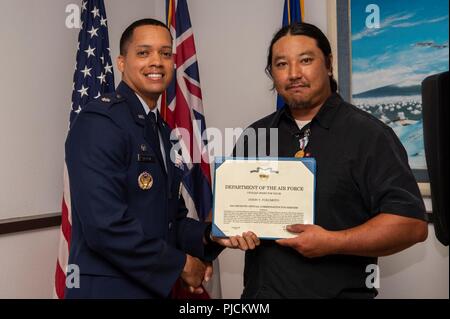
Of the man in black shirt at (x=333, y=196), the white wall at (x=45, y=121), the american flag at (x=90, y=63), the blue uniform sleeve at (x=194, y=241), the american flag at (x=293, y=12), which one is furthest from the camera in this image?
the american flag at (x=293, y=12)

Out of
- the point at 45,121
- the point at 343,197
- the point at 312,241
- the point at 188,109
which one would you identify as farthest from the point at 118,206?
the point at 188,109

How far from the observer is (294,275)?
1.44 metres

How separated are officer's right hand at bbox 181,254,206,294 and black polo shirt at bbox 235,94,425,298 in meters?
0.23

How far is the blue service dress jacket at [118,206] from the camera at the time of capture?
142 centimetres

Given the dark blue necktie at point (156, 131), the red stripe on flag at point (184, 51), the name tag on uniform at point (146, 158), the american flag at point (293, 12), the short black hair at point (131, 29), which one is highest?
the american flag at point (293, 12)

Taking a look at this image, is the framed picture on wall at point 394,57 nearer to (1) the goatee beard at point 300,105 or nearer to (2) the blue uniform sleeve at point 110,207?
(1) the goatee beard at point 300,105

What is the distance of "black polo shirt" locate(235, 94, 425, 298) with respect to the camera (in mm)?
1375

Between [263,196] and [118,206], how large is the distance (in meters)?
0.47

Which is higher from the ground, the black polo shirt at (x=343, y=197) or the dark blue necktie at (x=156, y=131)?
the dark blue necktie at (x=156, y=131)

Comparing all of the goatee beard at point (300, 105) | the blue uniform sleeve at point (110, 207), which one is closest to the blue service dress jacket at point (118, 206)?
the blue uniform sleeve at point (110, 207)

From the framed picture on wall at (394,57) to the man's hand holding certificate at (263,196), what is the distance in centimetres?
128

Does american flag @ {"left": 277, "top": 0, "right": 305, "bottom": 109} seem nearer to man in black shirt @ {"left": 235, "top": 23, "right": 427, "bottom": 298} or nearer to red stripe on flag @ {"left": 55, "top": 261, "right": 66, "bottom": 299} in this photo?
man in black shirt @ {"left": 235, "top": 23, "right": 427, "bottom": 298}
